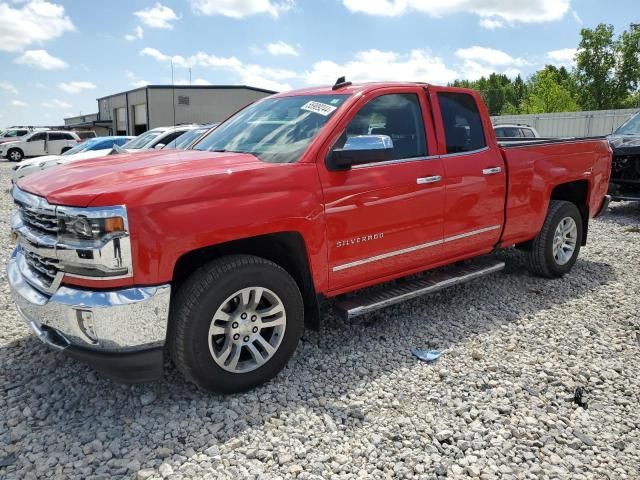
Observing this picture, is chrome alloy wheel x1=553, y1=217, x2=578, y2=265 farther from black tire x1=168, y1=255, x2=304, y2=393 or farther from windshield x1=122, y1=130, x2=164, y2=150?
windshield x1=122, y1=130, x2=164, y2=150

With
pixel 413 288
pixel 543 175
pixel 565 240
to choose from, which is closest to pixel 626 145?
pixel 565 240

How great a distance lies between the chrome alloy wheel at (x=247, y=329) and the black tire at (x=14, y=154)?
30168 millimetres

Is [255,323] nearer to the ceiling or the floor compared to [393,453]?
nearer to the ceiling

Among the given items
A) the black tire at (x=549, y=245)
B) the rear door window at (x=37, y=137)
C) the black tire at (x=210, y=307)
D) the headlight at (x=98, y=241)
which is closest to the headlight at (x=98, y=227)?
the headlight at (x=98, y=241)

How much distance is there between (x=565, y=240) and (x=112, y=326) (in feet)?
15.8

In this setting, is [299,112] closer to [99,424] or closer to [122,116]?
[99,424]

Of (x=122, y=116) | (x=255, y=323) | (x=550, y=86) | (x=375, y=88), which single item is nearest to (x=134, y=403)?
(x=255, y=323)

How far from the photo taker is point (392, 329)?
4340 millimetres

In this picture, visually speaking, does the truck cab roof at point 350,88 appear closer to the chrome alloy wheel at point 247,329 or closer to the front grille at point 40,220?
the chrome alloy wheel at point 247,329

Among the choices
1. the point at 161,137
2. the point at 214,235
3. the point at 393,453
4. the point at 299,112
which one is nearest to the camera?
the point at 393,453

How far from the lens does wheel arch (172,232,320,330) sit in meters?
3.22

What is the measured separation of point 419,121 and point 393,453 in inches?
100

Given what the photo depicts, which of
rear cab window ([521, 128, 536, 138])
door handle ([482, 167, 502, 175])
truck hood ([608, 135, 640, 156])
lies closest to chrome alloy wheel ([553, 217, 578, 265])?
door handle ([482, 167, 502, 175])

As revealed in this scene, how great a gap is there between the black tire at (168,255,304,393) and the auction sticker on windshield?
47.9 inches
